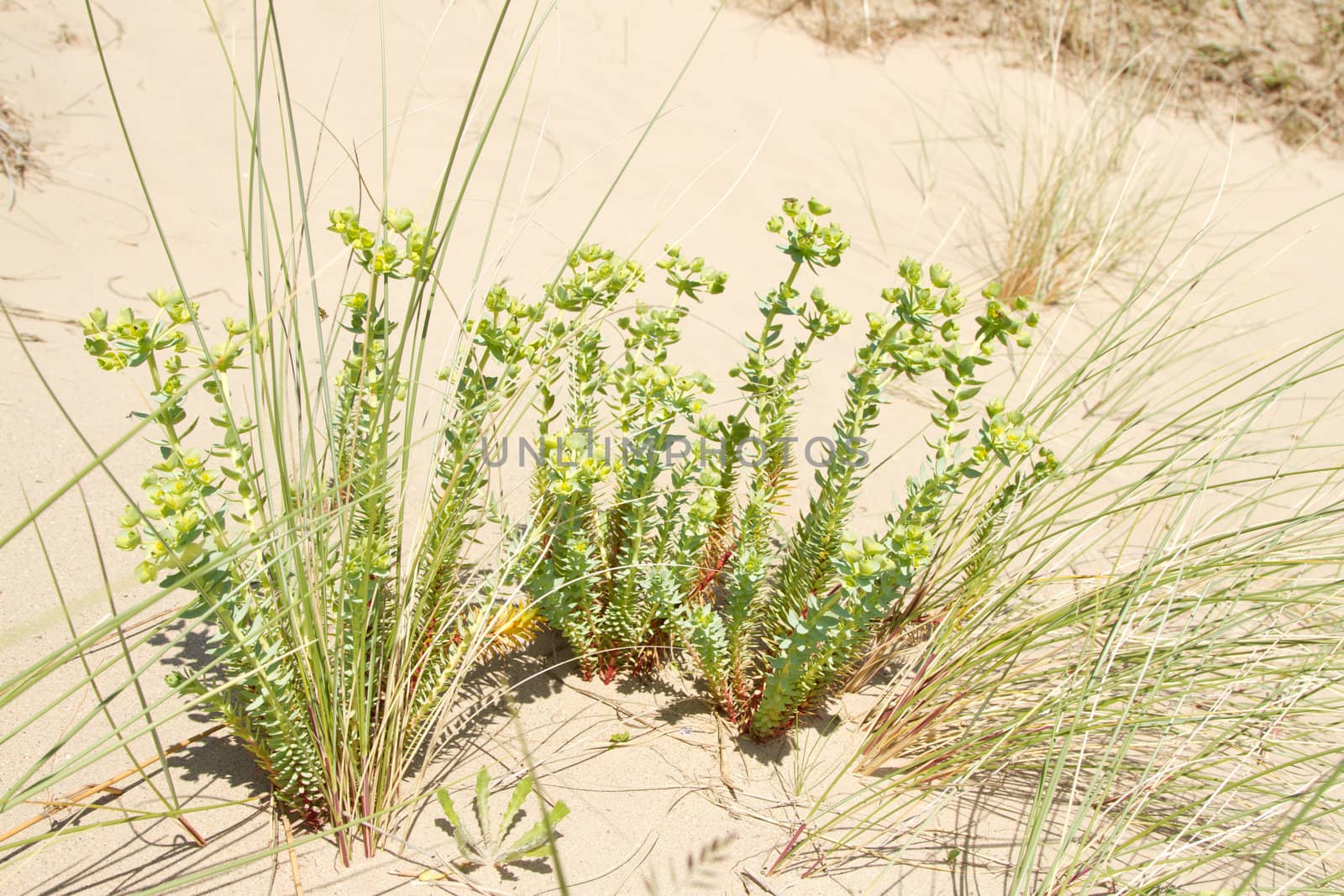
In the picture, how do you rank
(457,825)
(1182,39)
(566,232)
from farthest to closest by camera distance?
(1182,39) < (566,232) < (457,825)

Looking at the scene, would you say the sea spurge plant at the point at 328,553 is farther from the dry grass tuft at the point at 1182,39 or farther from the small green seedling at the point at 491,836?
the dry grass tuft at the point at 1182,39

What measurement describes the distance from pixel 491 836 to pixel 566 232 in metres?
2.49

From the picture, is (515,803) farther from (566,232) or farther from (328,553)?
(566,232)

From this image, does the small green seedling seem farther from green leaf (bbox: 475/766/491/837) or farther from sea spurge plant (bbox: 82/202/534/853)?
sea spurge plant (bbox: 82/202/534/853)

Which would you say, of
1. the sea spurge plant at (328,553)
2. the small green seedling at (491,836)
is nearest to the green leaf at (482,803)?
the small green seedling at (491,836)

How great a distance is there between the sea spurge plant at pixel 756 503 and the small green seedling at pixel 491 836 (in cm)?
34

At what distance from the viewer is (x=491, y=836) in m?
1.65

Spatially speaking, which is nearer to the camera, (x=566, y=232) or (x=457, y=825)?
(x=457, y=825)

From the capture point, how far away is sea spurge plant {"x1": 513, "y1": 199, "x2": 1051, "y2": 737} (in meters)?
1.75

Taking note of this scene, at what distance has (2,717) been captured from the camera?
1725 mm

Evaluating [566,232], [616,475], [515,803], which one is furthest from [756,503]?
[566,232]

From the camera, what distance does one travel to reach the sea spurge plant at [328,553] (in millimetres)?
1410

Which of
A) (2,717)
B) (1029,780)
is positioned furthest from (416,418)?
(1029,780)

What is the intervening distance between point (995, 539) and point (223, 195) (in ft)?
9.39
